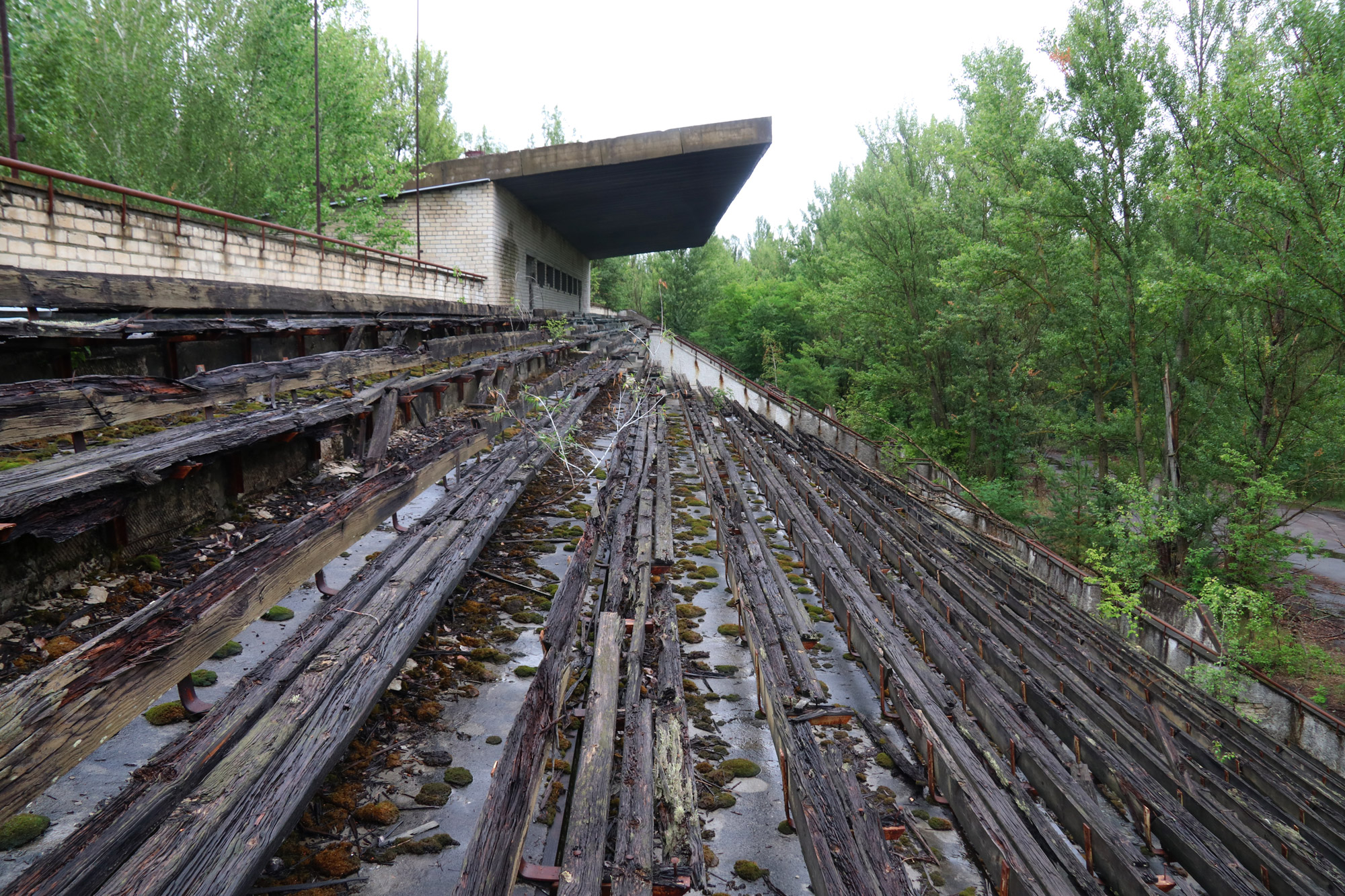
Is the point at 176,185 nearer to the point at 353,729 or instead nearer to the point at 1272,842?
the point at 353,729

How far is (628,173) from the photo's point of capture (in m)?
19.8

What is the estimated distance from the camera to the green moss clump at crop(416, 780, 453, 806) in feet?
6.08

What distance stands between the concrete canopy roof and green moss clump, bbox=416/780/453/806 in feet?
60.9

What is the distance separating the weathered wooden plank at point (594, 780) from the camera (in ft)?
4.72

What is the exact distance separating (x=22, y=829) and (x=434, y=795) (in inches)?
35.1

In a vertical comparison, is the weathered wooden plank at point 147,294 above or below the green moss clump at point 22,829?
above

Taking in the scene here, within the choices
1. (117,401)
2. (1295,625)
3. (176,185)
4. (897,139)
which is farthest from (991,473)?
(176,185)

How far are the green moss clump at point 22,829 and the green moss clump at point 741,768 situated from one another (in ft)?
5.82

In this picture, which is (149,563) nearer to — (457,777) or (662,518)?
(457,777)

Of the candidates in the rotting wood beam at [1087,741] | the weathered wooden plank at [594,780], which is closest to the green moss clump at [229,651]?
the weathered wooden plank at [594,780]

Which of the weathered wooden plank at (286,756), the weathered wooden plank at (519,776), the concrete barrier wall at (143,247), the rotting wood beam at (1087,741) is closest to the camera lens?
the weathered wooden plank at (286,756)

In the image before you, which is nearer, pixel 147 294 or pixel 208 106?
pixel 147 294

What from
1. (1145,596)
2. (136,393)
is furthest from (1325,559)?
(136,393)

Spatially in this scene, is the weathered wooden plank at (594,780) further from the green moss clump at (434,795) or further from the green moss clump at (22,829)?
the green moss clump at (22,829)
